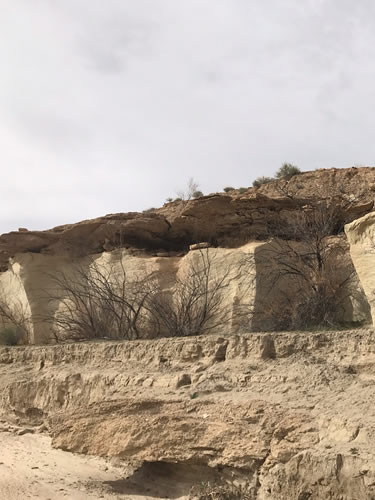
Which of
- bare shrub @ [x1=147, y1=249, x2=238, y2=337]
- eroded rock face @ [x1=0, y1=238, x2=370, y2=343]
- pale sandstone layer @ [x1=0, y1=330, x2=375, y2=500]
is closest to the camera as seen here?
pale sandstone layer @ [x1=0, y1=330, x2=375, y2=500]

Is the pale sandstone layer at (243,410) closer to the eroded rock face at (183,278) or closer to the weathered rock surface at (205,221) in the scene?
the eroded rock face at (183,278)

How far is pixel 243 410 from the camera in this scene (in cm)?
652

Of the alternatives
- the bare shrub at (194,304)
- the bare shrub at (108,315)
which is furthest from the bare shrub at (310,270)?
the bare shrub at (108,315)

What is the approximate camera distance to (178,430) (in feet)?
22.3

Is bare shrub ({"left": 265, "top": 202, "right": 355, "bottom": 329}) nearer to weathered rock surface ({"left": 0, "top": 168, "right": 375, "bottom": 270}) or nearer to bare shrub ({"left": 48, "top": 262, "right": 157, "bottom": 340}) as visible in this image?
weathered rock surface ({"left": 0, "top": 168, "right": 375, "bottom": 270})

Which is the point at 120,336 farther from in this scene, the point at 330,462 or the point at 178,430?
the point at 330,462

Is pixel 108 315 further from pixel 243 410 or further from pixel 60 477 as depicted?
pixel 243 410

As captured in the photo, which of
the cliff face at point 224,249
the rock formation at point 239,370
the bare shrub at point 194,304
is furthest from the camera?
the cliff face at point 224,249

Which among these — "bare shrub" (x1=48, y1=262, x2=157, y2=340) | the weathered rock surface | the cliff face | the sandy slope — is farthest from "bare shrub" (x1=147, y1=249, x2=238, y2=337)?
the sandy slope

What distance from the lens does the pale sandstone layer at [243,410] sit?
18.5 ft

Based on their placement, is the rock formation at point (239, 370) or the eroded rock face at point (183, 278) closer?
the rock formation at point (239, 370)

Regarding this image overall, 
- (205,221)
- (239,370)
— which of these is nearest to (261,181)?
(205,221)

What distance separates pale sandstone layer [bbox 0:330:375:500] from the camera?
564 cm

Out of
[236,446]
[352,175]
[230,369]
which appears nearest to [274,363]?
[230,369]
